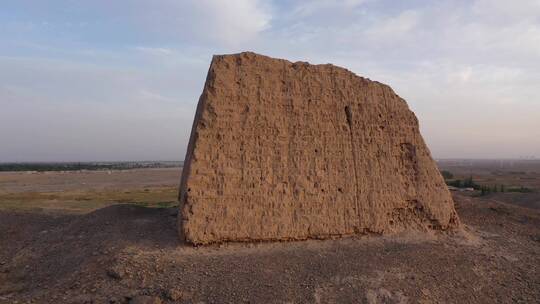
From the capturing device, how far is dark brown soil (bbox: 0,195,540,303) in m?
6.11

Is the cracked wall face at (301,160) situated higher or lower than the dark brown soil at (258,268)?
higher

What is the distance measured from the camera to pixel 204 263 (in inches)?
263

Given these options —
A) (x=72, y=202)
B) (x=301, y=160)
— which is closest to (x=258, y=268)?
(x=301, y=160)

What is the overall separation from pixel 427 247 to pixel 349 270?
1944mm

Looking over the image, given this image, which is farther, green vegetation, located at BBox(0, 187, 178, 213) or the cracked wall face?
green vegetation, located at BBox(0, 187, 178, 213)

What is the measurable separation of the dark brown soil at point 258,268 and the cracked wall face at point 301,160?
379 mm

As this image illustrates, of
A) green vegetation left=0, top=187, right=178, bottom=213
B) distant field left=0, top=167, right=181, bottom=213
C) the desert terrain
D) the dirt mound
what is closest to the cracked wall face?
the desert terrain

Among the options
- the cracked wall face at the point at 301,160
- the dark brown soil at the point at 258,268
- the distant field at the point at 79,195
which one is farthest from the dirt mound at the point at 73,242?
the distant field at the point at 79,195

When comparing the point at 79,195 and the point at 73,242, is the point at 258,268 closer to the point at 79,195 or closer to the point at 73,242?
the point at 73,242

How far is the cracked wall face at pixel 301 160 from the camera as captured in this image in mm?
7426

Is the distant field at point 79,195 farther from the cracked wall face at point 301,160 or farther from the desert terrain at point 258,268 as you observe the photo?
the cracked wall face at point 301,160

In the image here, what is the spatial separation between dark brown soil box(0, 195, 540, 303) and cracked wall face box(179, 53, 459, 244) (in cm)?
38

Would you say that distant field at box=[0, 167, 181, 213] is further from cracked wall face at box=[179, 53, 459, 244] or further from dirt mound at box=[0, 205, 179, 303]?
cracked wall face at box=[179, 53, 459, 244]

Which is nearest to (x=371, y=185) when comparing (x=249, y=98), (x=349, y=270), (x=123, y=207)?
(x=349, y=270)
